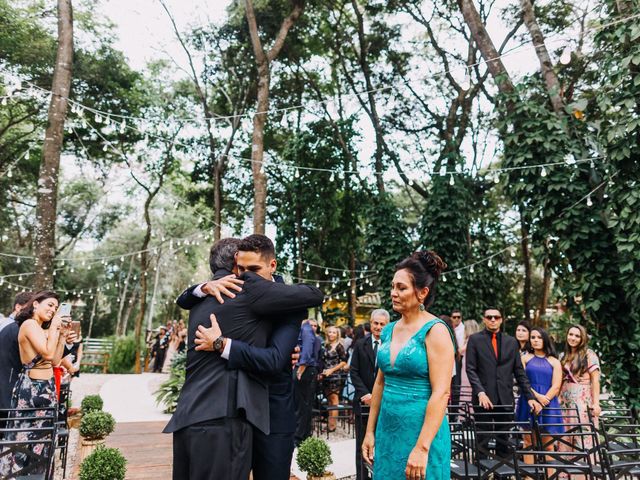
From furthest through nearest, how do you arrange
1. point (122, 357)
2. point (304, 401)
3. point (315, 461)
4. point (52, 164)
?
point (122, 357)
point (52, 164)
point (304, 401)
point (315, 461)

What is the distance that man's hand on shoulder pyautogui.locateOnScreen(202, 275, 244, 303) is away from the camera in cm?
219

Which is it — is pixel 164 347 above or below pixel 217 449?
above

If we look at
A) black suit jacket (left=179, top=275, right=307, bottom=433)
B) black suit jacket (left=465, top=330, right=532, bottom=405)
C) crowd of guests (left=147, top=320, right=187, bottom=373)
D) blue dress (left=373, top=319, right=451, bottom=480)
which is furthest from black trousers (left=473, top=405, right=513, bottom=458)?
crowd of guests (left=147, top=320, right=187, bottom=373)

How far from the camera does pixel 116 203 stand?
27.8 meters

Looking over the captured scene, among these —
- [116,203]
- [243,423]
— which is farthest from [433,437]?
[116,203]

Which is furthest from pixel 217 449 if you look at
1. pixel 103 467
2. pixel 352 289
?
pixel 352 289

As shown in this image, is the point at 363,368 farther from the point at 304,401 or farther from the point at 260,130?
the point at 260,130

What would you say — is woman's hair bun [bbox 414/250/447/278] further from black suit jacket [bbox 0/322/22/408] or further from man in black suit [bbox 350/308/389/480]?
black suit jacket [bbox 0/322/22/408]

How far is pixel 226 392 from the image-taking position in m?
2.07

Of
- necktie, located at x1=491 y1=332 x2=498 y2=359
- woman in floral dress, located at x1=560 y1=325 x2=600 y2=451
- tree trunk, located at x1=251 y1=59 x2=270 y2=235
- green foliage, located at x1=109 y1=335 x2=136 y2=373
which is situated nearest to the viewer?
necktie, located at x1=491 y1=332 x2=498 y2=359

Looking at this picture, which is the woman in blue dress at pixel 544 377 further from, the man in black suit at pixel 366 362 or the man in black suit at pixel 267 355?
the man in black suit at pixel 267 355

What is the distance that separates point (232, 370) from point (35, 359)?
290cm

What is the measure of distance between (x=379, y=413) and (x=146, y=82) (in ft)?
56.4

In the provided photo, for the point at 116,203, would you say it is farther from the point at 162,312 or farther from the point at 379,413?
the point at 379,413
